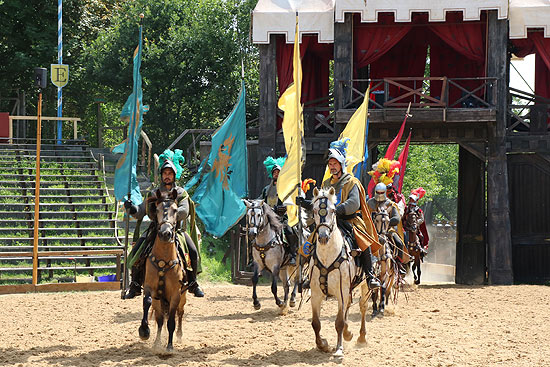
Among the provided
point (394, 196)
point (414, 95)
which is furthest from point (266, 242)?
point (414, 95)

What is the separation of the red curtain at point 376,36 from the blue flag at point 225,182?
698 cm

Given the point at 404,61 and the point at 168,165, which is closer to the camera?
the point at 168,165

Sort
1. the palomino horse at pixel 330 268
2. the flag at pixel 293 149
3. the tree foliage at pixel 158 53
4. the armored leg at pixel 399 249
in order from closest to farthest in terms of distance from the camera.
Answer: the palomino horse at pixel 330 268
the flag at pixel 293 149
the armored leg at pixel 399 249
the tree foliage at pixel 158 53

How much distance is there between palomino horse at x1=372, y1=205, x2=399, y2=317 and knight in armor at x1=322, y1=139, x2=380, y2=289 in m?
2.89

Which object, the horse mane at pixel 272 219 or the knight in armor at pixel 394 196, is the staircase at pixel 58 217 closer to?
the horse mane at pixel 272 219

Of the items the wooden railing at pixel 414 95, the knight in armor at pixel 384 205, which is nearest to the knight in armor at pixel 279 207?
the knight in armor at pixel 384 205

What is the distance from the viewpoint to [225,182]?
18.1 metres

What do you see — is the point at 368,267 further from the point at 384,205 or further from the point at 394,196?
the point at 394,196

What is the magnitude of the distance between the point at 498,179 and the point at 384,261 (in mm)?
9270

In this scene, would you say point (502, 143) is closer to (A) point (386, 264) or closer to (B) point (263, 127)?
(B) point (263, 127)

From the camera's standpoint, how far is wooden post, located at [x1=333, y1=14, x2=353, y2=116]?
23625 millimetres

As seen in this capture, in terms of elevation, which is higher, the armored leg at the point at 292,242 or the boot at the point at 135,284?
the armored leg at the point at 292,242

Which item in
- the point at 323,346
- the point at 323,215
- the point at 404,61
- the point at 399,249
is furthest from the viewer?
the point at 404,61

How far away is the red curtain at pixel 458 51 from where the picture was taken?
2444 centimetres
